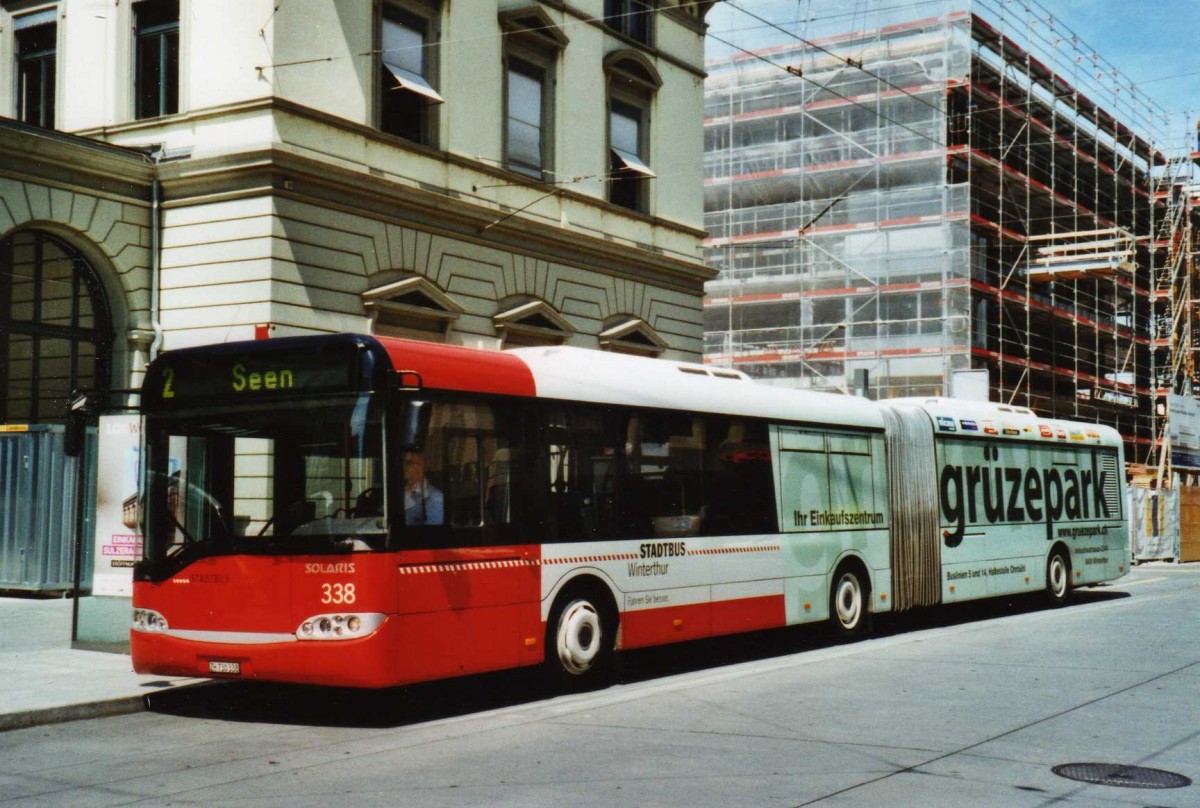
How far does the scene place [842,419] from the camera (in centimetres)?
1580

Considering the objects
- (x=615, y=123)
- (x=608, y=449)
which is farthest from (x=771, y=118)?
(x=608, y=449)

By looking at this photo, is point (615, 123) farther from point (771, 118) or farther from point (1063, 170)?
→ point (1063, 170)

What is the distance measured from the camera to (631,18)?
25.0m

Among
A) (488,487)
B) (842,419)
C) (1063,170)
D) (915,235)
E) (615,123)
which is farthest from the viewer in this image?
(1063,170)

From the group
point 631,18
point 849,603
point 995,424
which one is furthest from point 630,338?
point 849,603

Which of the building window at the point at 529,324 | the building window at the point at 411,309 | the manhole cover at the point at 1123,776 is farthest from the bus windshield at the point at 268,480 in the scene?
the building window at the point at 529,324

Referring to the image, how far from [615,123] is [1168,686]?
1583cm

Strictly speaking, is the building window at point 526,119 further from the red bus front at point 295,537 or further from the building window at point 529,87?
the red bus front at point 295,537

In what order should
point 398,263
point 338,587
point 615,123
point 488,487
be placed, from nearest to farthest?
point 338,587, point 488,487, point 398,263, point 615,123

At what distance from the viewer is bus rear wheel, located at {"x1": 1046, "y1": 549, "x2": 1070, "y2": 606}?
20.4 metres

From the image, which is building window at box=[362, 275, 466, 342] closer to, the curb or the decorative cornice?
the decorative cornice

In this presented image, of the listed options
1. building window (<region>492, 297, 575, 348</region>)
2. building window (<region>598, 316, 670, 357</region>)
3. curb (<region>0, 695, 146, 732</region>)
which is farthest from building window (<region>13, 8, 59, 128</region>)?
curb (<region>0, 695, 146, 732</region>)

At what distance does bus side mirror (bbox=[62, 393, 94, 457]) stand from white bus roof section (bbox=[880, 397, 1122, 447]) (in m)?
10.1

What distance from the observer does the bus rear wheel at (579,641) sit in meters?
11.3
